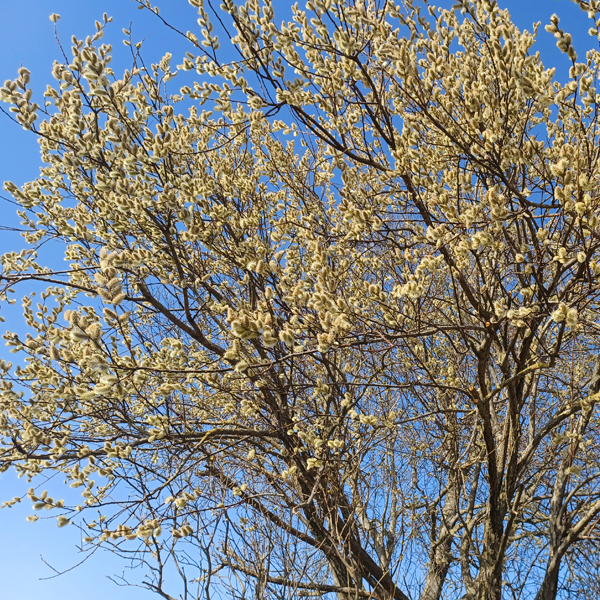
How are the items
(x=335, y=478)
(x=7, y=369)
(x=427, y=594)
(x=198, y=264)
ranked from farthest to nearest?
(x=427, y=594) < (x=198, y=264) < (x=335, y=478) < (x=7, y=369)

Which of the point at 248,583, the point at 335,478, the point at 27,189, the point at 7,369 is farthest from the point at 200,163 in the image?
the point at 248,583

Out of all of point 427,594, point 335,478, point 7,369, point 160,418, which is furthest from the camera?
point 427,594

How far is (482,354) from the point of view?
358cm

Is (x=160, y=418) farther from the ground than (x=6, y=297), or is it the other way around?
(x=6, y=297)

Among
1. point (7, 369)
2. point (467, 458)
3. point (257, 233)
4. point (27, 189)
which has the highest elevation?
point (257, 233)

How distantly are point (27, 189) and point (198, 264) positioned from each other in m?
1.64

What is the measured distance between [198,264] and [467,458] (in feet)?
14.2

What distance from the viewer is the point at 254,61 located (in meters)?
3.33

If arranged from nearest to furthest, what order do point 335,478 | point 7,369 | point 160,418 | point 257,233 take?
point 160,418, point 7,369, point 335,478, point 257,233

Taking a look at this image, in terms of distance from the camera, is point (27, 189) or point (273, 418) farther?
point (273, 418)

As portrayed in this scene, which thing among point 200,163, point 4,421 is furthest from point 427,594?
point 200,163

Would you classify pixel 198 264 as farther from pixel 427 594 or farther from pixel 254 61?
pixel 427 594

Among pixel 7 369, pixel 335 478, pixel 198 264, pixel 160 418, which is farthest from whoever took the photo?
pixel 198 264

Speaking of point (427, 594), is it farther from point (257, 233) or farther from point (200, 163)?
point (200, 163)
